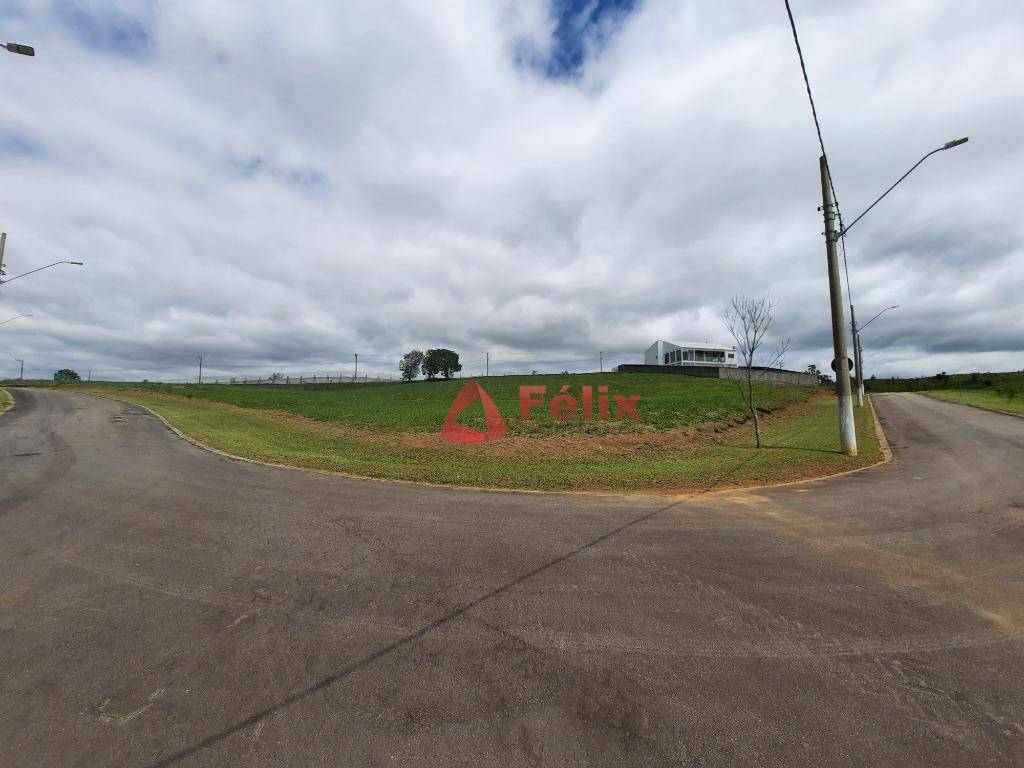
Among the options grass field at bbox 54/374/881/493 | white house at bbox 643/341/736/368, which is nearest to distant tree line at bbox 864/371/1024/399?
white house at bbox 643/341/736/368

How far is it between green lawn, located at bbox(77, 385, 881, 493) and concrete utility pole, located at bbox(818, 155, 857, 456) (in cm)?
76

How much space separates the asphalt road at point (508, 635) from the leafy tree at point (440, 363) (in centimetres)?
10521

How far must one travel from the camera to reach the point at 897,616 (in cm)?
408

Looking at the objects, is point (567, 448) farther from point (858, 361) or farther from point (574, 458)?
point (858, 361)

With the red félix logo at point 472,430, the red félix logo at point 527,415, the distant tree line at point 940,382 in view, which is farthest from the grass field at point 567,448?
the distant tree line at point 940,382

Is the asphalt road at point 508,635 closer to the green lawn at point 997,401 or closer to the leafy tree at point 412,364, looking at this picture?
the green lawn at point 997,401

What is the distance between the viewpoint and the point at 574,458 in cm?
1521

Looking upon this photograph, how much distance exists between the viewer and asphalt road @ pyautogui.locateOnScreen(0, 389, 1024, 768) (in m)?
2.67

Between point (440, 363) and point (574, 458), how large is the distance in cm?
9963

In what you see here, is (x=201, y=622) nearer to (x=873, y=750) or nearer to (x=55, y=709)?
(x=55, y=709)

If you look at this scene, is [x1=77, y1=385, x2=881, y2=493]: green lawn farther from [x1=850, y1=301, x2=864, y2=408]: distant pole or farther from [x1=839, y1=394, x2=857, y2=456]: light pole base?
[x1=850, y1=301, x2=864, y2=408]: distant pole

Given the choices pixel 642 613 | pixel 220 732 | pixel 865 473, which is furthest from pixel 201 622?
pixel 865 473

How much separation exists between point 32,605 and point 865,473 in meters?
15.4

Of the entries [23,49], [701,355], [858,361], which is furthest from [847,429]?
[701,355]
